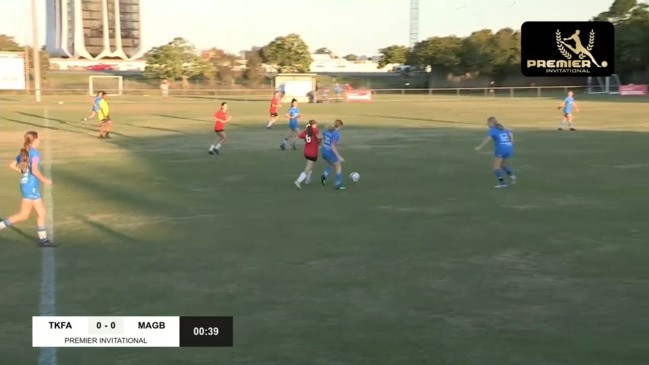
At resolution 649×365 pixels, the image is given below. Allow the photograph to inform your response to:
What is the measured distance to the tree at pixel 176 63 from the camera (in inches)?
3706

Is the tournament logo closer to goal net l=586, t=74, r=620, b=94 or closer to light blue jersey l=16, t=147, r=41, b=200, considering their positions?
light blue jersey l=16, t=147, r=41, b=200

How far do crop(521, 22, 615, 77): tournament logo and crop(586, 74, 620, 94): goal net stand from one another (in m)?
61.3

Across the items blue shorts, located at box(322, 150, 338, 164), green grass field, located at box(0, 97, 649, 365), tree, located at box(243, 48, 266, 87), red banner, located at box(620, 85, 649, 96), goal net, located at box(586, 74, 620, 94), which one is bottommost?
green grass field, located at box(0, 97, 649, 365)

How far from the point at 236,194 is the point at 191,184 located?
1849 mm

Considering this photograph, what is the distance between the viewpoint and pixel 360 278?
8.26 meters

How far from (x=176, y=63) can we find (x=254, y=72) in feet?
48.9

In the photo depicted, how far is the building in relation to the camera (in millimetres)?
145750

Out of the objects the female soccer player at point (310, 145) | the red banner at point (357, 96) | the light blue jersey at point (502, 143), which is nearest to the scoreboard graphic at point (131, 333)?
the female soccer player at point (310, 145)

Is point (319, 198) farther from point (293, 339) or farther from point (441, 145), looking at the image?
point (441, 145)

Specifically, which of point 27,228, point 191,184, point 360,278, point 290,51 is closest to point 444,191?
point 191,184

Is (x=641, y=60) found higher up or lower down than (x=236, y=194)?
higher up

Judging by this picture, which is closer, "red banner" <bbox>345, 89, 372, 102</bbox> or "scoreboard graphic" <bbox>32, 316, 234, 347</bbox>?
"scoreboard graphic" <bbox>32, 316, 234, 347</bbox>

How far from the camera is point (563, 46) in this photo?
1614 cm

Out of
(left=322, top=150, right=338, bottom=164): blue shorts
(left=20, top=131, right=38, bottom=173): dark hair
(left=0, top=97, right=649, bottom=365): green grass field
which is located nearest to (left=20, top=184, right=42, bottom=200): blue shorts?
(left=20, top=131, right=38, bottom=173): dark hair
